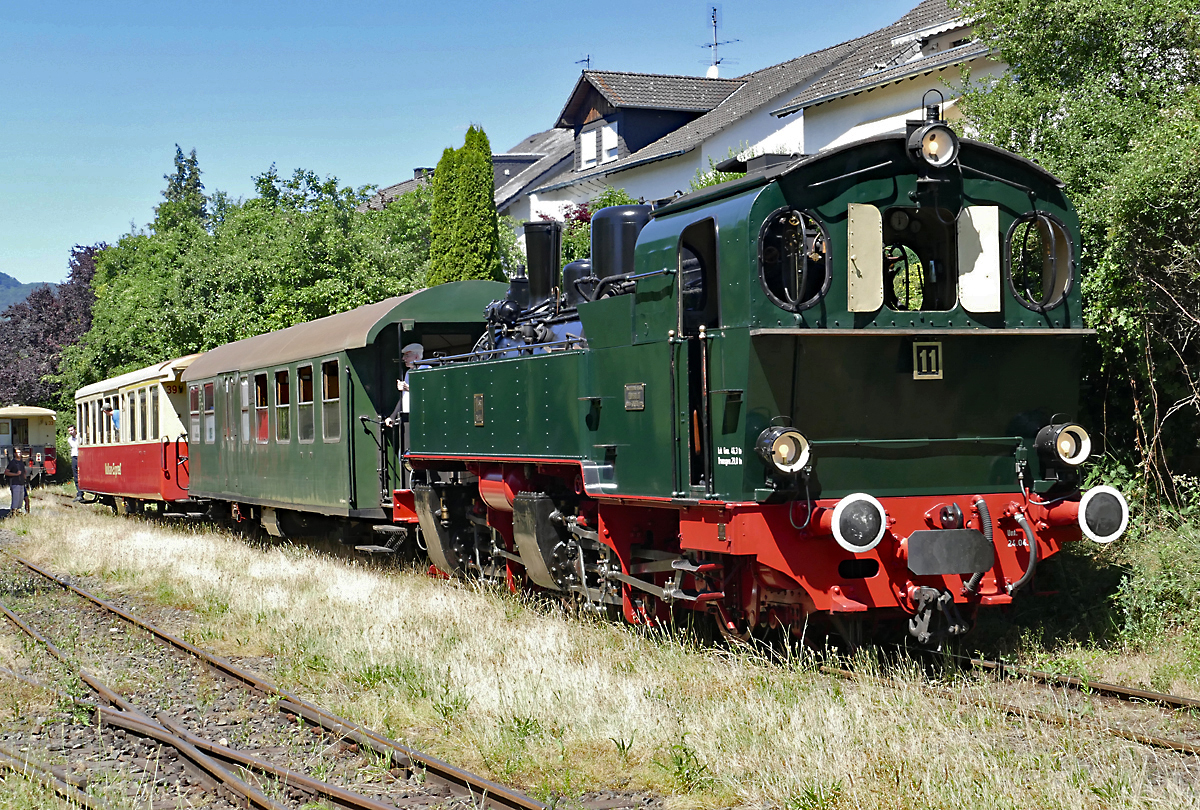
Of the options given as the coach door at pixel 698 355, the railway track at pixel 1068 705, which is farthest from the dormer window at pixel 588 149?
the railway track at pixel 1068 705

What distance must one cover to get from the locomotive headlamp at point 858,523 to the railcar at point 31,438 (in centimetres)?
3505

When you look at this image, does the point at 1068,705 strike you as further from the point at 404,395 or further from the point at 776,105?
the point at 776,105

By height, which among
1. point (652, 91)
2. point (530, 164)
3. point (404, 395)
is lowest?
point (404, 395)

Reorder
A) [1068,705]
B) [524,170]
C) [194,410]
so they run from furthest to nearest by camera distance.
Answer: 1. [524,170]
2. [194,410]
3. [1068,705]

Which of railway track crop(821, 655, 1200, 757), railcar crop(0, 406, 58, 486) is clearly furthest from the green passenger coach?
railcar crop(0, 406, 58, 486)

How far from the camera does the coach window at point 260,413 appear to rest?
15547 millimetres

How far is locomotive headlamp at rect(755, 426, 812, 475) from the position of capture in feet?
22.5

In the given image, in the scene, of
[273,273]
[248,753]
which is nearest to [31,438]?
[273,273]

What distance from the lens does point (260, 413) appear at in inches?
621

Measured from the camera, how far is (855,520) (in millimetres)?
6746

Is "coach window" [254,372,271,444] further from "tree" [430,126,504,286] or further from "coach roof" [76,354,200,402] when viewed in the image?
"tree" [430,126,504,286]

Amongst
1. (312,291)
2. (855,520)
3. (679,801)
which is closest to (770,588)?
(855,520)

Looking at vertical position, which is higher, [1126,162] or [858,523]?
[1126,162]

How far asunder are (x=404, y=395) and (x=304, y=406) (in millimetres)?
2369
